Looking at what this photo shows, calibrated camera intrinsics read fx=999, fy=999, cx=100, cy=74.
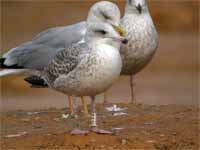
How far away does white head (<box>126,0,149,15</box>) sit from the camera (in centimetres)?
963

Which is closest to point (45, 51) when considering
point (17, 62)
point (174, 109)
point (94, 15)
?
point (17, 62)

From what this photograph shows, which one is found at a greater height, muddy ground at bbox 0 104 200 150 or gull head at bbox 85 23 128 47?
gull head at bbox 85 23 128 47

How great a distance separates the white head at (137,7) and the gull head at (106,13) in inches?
85.2

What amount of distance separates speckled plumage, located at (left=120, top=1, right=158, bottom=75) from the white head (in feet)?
0.18

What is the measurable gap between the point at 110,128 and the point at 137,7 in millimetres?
1890

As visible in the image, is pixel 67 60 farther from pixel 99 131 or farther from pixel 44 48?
pixel 44 48

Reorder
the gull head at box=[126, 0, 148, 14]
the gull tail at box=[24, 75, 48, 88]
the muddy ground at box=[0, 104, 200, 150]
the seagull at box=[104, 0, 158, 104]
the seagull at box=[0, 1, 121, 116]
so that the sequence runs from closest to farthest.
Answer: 1. the muddy ground at box=[0, 104, 200, 150]
2. the seagull at box=[0, 1, 121, 116]
3. the gull tail at box=[24, 75, 48, 88]
4. the seagull at box=[104, 0, 158, 104]
5. the gull head at box=[126, 0, 148, 14]

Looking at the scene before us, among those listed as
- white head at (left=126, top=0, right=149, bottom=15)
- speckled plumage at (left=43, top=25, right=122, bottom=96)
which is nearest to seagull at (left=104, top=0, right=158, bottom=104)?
white head at (left=126, top=0, right=149, bottom=15)

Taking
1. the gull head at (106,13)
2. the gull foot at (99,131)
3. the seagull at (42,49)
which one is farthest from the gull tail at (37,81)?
the gull head at (106,13)

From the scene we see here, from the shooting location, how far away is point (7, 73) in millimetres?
8562

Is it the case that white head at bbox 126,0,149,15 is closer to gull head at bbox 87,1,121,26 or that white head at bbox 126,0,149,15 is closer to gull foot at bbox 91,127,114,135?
gull head at bbox 87,1,121,26

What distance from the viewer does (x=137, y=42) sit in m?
9.38

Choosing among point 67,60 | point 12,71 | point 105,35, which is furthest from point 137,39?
point 105,35

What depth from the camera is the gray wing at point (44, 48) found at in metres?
8.06
